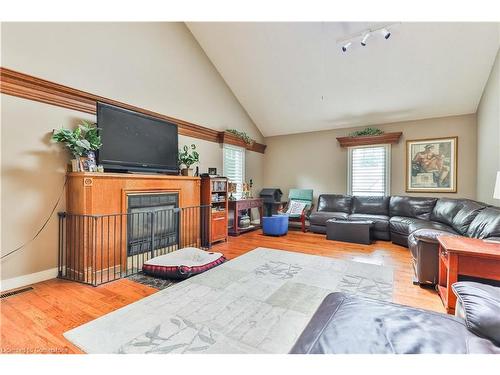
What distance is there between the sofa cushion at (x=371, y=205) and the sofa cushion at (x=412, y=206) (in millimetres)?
113

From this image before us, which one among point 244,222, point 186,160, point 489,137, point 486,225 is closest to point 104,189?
point 186,160

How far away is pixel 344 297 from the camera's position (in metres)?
1.43

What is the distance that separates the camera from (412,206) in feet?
16.0

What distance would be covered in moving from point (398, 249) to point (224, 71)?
4.93 meters

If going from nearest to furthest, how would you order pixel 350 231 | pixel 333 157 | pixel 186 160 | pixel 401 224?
pixel 186 160
pixel 401 224
pixel 350 231
pixel 333 157

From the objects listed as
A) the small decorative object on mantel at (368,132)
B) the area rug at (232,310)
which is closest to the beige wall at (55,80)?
the area rug at (232,310)

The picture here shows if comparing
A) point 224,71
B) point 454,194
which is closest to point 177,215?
point 224,71

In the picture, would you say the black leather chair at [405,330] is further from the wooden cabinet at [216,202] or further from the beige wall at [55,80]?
the wooden cabinet at [216,202]

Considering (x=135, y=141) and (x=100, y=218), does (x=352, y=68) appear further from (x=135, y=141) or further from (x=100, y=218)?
(x=100, y=218)

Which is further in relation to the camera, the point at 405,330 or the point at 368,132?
the point at 368,132

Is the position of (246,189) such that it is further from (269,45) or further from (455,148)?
(455,148)

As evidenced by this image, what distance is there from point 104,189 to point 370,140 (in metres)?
5.45

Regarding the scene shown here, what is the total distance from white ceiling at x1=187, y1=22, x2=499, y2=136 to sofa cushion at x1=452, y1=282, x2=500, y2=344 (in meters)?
3.78

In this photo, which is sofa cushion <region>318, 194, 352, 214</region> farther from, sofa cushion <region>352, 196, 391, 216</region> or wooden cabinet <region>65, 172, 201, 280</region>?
wooden cabinet <region>65, 172, 201, 280</region>
